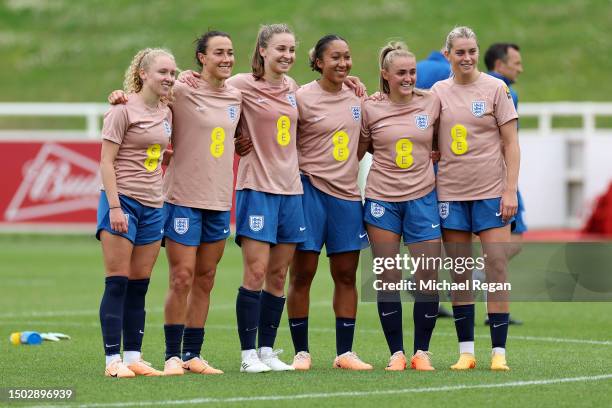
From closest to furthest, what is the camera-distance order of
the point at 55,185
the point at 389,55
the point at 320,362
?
1. the point at 389,55
2. the point at 320,362
3. the point at 55,185

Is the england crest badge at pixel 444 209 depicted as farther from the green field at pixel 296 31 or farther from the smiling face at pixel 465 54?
the green field at pixel 296 31

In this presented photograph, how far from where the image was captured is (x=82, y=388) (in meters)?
8.42

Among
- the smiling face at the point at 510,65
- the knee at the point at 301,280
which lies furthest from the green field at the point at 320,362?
the smiling face at the point at 510,65

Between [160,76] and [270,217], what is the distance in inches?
44.2

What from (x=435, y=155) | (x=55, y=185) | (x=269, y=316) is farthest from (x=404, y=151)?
(x=55, y=185)

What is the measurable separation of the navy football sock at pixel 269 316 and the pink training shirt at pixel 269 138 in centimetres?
72

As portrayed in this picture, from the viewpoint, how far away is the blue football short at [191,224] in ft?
29.9

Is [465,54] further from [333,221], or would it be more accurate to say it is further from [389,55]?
[333,221]

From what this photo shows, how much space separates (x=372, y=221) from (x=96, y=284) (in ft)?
24.4

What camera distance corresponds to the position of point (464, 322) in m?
9.36

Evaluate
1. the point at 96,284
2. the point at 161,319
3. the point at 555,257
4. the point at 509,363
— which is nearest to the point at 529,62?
the point at 555,257

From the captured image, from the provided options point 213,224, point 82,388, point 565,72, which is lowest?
point 82,388

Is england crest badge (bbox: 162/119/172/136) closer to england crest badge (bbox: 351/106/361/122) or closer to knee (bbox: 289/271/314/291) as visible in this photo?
england crest badge (bbox: 351/106/361/122)

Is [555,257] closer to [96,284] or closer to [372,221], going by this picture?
[96,284]
